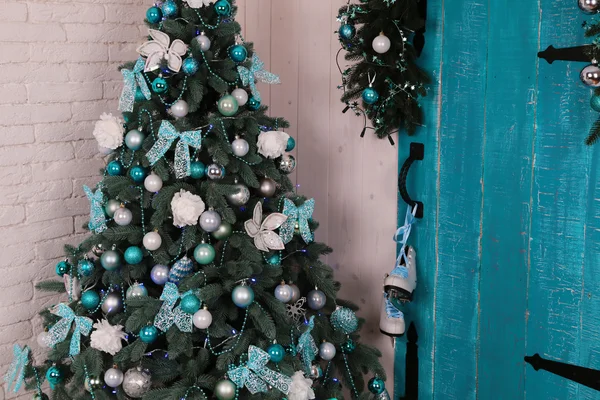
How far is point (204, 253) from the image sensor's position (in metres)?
2.08

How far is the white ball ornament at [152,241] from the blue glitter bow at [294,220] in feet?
1.17

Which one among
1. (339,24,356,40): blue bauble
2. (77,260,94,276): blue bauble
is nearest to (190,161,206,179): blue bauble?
(77,260,94,276): blue bauble

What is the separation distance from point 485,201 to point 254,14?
1274 millimetres

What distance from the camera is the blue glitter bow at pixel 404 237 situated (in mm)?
2428

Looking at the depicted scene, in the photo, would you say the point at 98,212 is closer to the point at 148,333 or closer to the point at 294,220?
the point at 148,333

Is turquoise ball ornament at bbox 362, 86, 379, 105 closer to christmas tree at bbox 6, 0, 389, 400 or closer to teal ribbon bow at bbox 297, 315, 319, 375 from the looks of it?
christmas tree at bbox 6, 0, 389, 400

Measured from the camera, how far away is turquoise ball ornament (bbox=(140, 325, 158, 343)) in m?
2.05

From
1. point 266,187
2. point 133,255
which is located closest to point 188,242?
point 133,255

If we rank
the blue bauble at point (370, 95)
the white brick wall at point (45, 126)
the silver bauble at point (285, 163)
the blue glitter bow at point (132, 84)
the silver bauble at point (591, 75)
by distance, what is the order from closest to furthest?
the silver bauble at point (591, 75) < the blue glitter bow at point (132, 84) < the silver bauble at point (285, 163) < the blue bauble at point (370, 95) < the white brick wall at point (45, 126)

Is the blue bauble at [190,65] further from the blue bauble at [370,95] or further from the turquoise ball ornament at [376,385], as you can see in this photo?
the turquoise ball ornament at [376,385]

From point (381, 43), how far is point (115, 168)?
2.92 feet

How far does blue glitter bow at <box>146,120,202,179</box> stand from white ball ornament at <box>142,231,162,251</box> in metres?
0.18

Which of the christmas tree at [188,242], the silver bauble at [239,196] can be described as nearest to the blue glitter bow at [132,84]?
the christmas tree at [188,242]

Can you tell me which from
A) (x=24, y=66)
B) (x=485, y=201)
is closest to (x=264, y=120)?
(x=485, y=201)
